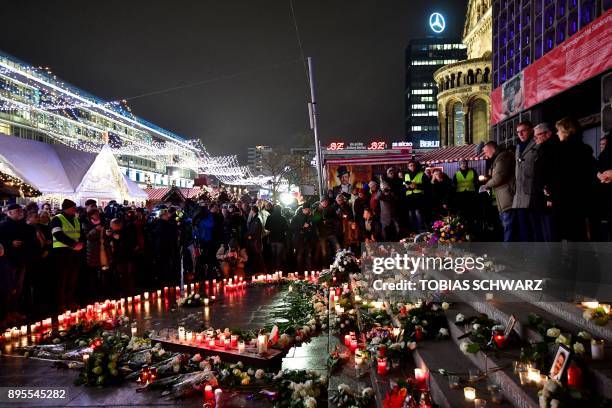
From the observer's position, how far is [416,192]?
33.4ft

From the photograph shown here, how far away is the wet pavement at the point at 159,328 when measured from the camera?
15.6 feet

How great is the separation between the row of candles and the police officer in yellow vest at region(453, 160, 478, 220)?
17.1 ft

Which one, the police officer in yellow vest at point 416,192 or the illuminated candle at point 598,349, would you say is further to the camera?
the police officer in yellow vest at point 416,192

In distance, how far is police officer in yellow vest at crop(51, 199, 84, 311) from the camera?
8312 mm

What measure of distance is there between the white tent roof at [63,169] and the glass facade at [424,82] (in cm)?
12502

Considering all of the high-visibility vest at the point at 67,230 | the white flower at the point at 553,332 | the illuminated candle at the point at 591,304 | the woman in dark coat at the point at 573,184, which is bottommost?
the white flower at the point at 553,332

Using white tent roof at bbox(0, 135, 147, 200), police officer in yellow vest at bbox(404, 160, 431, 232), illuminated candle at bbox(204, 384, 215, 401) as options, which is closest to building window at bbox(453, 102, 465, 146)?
white tent roof at bbox(0, 135, 147, 200)

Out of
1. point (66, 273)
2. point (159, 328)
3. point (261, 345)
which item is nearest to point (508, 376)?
point (261, 345)

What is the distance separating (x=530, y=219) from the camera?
573 cm

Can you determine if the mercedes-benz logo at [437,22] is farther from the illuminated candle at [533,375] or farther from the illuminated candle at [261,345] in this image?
the illuminated candle at [533,375]

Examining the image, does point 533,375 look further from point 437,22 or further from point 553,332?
point 437,22

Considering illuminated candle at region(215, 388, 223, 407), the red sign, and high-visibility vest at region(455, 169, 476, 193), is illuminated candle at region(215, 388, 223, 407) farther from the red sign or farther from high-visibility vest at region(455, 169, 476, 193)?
the red sign

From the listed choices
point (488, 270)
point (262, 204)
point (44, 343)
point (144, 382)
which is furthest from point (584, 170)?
point (262, 204)

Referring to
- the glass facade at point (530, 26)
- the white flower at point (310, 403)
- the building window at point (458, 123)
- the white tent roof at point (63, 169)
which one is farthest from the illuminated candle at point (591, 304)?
the building window at point (458, 123)
